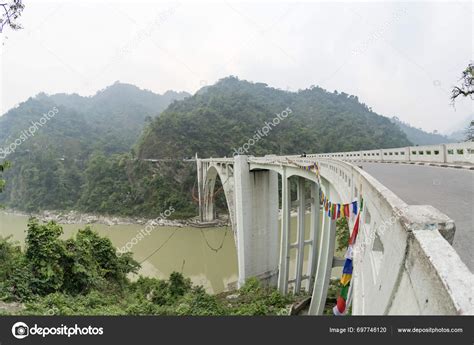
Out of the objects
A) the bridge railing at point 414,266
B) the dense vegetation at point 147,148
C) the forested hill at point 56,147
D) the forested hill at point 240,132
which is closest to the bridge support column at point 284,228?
the bridge railing at point 414,266

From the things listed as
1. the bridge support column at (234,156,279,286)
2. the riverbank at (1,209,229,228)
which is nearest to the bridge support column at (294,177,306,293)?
the bridge support column at (234,156,279,286)

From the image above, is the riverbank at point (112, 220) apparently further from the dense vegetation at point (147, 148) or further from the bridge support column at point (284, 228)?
the bridge support column at point (284, 228)

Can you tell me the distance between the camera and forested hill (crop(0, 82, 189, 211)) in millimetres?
45688

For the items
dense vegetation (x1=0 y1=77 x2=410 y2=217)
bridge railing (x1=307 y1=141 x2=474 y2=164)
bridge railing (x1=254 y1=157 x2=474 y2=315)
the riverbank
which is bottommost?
the riverbank

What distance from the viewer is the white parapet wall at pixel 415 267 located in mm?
1387

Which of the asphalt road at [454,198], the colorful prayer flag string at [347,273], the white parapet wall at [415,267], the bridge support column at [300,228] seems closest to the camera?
the white parapet wall at [415,267]

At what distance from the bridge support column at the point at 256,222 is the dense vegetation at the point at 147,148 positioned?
21334 millimetres

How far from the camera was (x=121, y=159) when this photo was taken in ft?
153

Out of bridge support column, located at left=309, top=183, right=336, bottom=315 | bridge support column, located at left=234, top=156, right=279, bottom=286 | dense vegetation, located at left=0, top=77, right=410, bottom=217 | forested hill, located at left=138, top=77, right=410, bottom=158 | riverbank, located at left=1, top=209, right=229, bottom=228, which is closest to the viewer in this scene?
bridge support column, located at left=309, top=183, right=336, bottom=315

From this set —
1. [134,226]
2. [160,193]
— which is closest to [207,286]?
[134,226]

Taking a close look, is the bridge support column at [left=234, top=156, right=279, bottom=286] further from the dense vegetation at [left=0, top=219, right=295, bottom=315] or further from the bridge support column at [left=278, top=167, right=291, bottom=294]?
the dense vegetation at [left=0, top=219, right=295, bottom=315]

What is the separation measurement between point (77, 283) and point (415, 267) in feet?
35.5

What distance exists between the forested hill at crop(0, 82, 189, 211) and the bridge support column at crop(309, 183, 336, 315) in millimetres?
23375
